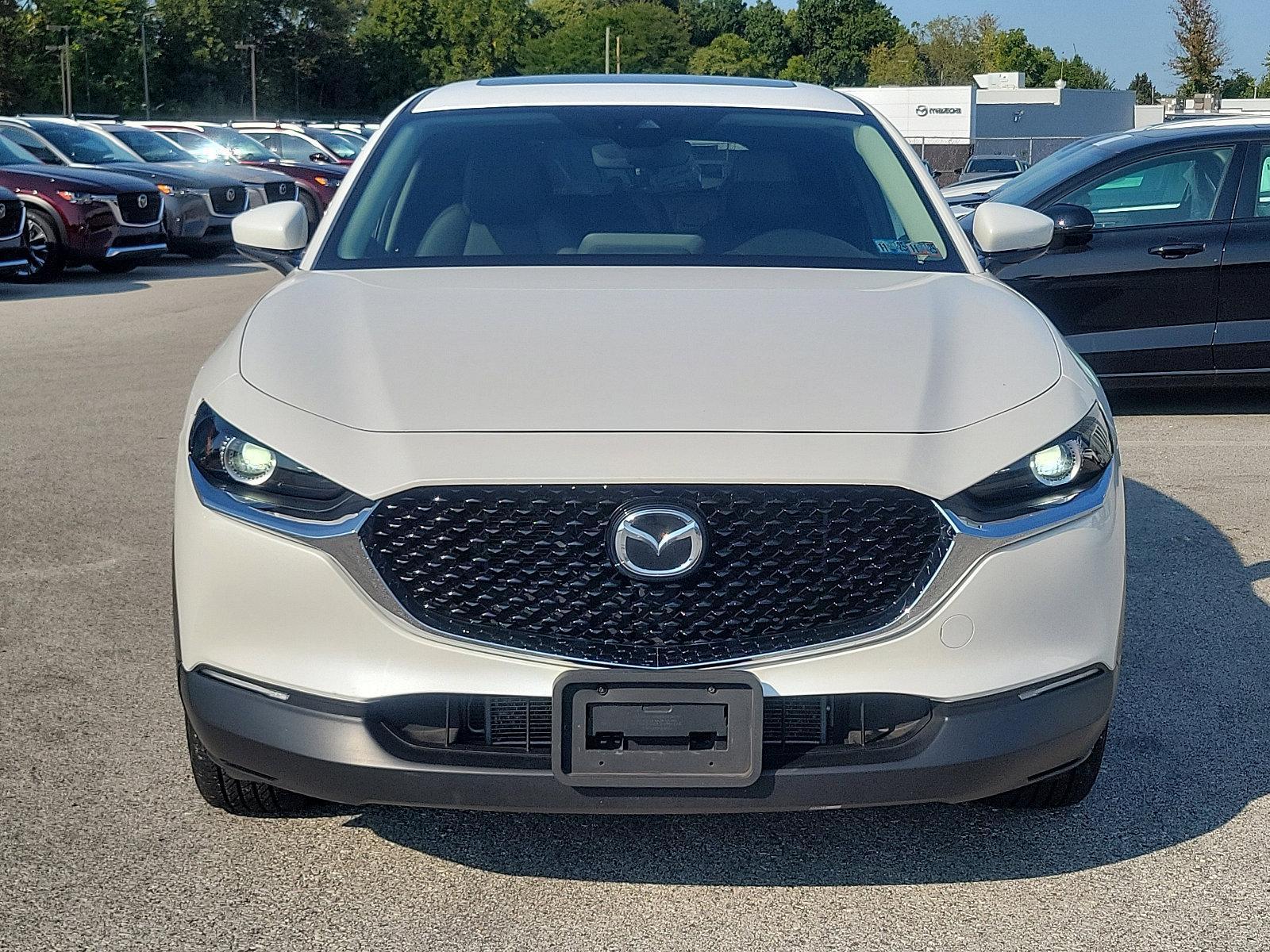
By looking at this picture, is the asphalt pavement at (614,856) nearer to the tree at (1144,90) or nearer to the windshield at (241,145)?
the windshield at (241,145)

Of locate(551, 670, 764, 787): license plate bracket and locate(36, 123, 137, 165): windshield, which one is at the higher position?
locate(36, 123, 137, 165): windshield

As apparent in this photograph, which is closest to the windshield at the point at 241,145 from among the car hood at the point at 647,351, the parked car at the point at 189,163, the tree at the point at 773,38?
the parked car at the point at 189,163

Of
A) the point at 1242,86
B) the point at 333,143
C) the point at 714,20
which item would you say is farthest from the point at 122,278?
the point at 714,20

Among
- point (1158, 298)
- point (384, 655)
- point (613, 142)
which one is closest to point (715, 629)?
point (384, 655)

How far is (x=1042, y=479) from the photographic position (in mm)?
2963

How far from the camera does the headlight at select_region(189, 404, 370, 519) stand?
9.34 feet

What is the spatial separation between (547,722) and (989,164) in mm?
42815

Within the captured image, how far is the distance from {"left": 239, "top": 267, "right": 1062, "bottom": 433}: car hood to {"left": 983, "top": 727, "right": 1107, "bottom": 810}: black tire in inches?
32.3

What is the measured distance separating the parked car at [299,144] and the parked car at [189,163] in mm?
3505

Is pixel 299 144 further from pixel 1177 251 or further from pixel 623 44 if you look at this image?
pixel 623 44

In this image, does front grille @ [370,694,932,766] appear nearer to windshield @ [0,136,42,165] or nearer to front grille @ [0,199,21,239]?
front grille @ [0,199,21,239]

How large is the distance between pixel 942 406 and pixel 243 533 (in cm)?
127

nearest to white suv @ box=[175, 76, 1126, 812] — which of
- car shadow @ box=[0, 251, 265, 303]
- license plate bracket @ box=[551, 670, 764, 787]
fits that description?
license plate bracket @ box=[551, 670, 764, 787]

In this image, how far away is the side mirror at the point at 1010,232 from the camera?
174 inches
